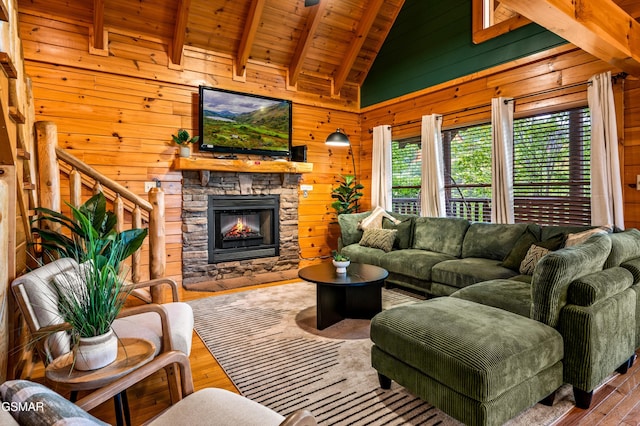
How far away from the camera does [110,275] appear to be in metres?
1.36

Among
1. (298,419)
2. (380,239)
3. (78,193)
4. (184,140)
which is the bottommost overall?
(298,419)

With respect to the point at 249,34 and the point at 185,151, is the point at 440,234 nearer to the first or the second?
the point at 185,151

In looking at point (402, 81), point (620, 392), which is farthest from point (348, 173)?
point (620, 392)

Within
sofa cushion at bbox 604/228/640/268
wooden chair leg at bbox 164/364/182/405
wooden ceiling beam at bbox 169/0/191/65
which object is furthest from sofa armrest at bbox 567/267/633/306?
wooden ceiling beam at bbox 169/0/191/65

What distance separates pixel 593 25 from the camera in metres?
2.45

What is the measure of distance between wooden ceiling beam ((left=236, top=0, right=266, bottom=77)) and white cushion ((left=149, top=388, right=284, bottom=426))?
4.75 meters

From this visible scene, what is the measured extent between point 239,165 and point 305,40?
2.17m

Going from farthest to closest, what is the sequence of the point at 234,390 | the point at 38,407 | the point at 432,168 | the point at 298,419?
the point at 432,168, the point at 234,390, the point at 298,419, the point at 38,407

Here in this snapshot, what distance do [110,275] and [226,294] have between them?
3079 millimetres

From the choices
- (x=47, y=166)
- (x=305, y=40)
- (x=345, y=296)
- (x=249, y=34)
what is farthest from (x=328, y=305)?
(x=305, y=40)

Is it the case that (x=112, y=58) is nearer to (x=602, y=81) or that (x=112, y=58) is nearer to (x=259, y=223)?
(x=259, y=223)

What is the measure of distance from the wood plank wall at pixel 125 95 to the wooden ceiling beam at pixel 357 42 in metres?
Answer: 1.13

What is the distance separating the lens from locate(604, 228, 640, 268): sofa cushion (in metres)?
2.31

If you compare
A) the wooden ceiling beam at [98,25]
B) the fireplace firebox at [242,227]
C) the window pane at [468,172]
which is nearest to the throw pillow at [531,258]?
the window pane at [468,172]
